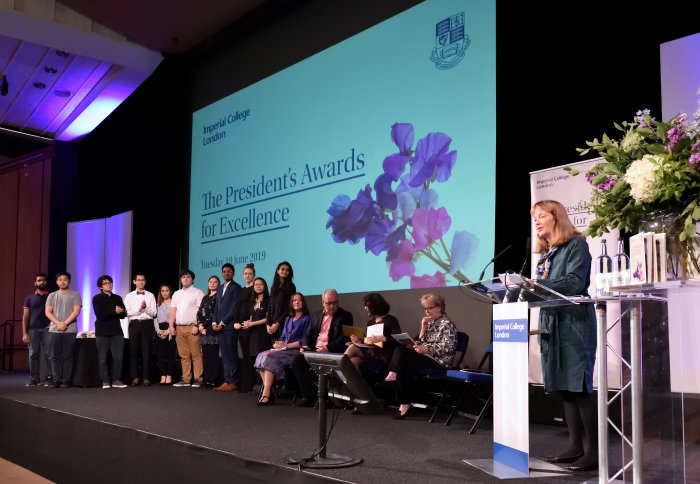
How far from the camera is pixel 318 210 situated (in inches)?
271

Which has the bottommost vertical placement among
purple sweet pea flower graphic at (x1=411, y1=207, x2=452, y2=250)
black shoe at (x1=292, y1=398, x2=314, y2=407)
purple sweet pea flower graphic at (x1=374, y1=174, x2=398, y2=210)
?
black shoe at (x1=292, y1=398, x2=314, y2=407)

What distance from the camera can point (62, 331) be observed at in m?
7.90

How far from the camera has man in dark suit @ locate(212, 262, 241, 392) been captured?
23.3 feet

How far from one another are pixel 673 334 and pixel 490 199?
10.1ft

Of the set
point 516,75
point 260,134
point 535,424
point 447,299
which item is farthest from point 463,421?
point 260,134

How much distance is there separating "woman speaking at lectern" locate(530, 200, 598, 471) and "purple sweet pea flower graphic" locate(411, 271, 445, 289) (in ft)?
8.26

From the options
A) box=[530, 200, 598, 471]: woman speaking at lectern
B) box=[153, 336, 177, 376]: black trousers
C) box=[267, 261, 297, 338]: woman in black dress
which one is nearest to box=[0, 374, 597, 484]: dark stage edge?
box=[530, 200, 598, 471]: woman speaking at lectern

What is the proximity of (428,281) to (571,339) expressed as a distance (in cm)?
275

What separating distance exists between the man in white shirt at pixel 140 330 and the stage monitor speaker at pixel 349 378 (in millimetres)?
4976

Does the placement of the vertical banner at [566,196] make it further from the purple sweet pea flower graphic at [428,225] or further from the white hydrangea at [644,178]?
the white hydrangea at [644,178]

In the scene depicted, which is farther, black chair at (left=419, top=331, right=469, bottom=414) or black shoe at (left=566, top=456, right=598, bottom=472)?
black chair at (left=419, top=331, right=469, bottom=414)

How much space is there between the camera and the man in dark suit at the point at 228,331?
23.3 ft

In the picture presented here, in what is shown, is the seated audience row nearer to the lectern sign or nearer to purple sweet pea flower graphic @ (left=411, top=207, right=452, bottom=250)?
purple sweet pea flower graphic @ (left=411, top=207, right=452, bottom=250)

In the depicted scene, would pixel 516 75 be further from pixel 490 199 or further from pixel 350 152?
pixel 350 152
